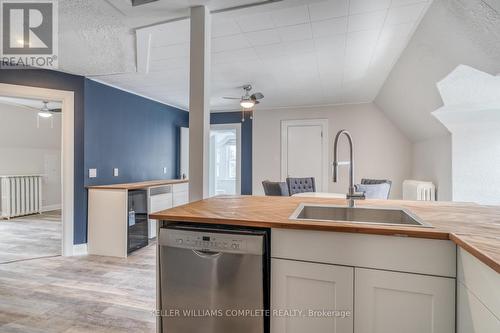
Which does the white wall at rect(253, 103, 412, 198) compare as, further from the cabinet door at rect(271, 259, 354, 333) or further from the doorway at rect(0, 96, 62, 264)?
the doorway at rect(0, 96, 62, 264)

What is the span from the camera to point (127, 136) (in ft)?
13.1

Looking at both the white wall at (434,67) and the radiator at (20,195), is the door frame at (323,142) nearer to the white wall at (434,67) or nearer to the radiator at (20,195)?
the white wall at (434,67)

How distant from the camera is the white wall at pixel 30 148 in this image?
17.0ft

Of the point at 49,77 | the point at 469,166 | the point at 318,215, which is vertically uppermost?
the point at 49,77

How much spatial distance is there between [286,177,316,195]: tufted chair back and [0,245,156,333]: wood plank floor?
228 cm

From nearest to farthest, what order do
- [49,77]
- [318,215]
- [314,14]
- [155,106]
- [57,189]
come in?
[318,215] < [314,14] < [49,77] < [155,106] < [57,189]

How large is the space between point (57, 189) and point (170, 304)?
20.7 ft

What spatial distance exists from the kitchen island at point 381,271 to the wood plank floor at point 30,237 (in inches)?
129

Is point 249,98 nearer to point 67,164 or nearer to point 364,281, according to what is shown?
point 67,164

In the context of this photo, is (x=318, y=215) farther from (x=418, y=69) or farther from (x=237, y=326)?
(x=418, y=69)

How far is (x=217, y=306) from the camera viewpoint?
1.30m

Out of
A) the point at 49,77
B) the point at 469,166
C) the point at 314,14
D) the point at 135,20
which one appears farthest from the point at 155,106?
the point at 469,166

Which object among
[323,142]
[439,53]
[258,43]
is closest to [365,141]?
[323,142]

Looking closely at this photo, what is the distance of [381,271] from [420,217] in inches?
17.5
